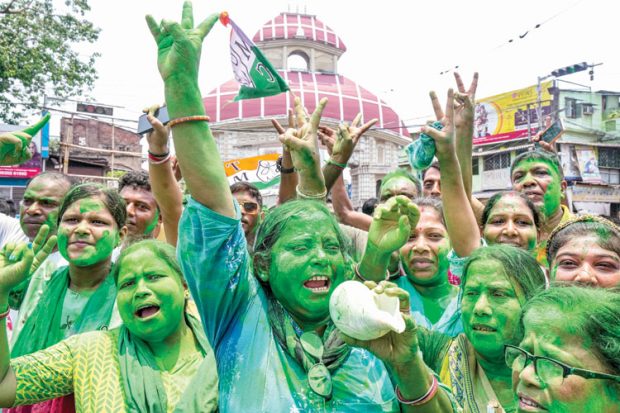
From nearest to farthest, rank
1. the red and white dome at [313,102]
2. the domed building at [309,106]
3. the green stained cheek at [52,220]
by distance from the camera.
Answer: the green stained cheek at [52,220] → the domed building at [309,106] → the red and white dome at [313,102]

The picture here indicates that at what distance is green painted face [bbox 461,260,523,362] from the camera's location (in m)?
2.13

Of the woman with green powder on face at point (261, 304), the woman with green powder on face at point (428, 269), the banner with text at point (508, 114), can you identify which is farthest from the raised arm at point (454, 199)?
the banner with text at point (508, 114)

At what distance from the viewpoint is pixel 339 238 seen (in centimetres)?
206

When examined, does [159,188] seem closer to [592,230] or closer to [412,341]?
[412,341]

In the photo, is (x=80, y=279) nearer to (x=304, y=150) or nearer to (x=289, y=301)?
(x=304, y=150)

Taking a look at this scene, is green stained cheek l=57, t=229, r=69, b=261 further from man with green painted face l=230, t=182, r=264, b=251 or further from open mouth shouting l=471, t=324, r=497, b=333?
open mouth shouting l=471, t=324, r=497, b=333

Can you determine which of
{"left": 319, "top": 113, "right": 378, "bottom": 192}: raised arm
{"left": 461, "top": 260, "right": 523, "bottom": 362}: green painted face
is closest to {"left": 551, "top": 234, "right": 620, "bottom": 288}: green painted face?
{"left": 461, "top": 260, "right": 523, "bottom": 362}: green painted face

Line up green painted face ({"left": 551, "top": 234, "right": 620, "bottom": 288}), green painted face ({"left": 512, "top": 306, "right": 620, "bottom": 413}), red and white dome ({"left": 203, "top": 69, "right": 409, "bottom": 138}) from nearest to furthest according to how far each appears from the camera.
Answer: green painted face ({"left": 512, "top": 306, "right": 620, "bottom": 413}), green painted face ({"left": 551, "top": 234, "right": 620, "bottom": 288}), red and white dome ({"left": 203, "top": 69, "right": 409, "bottom": 138})

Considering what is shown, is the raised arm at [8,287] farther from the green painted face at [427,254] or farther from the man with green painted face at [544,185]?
the man with green painted face at [544,185]

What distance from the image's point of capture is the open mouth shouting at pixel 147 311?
7.73 ft

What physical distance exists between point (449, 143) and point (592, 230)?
872 millimetres

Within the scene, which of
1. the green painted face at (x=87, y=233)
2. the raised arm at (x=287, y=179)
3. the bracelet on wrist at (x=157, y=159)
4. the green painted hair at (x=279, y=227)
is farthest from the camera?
the raised arm at (x=287, y=179)

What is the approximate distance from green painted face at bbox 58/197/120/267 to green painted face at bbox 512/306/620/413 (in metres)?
2.11

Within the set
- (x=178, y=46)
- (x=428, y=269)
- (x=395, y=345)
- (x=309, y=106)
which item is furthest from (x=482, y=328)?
(x=309, y=106)
